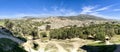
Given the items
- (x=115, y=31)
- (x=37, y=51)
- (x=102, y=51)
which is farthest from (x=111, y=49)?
(x=115, y=31)

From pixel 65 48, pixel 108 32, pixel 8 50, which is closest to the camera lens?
pixel 8 50

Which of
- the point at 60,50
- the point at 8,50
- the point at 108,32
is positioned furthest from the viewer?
the point at 108,32

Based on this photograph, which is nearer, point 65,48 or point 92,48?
point 92,48

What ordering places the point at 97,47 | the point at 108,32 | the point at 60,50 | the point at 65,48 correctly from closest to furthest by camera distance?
the point at 97,47 < the point at 60,50 < the point at 65,48 < the point at 108,32

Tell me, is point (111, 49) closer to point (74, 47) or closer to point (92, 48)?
point (92, 48)

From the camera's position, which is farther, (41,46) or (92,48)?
(41,46)

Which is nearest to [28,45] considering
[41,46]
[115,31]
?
[41,46]

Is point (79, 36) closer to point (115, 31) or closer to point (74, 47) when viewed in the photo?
point (115, 31)

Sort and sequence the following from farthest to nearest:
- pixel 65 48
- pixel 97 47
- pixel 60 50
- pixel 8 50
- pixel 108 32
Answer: pixel 108 32 → pixel 65 48 → pixel 60 50 → pixel 97 47 → pixel 8 50
